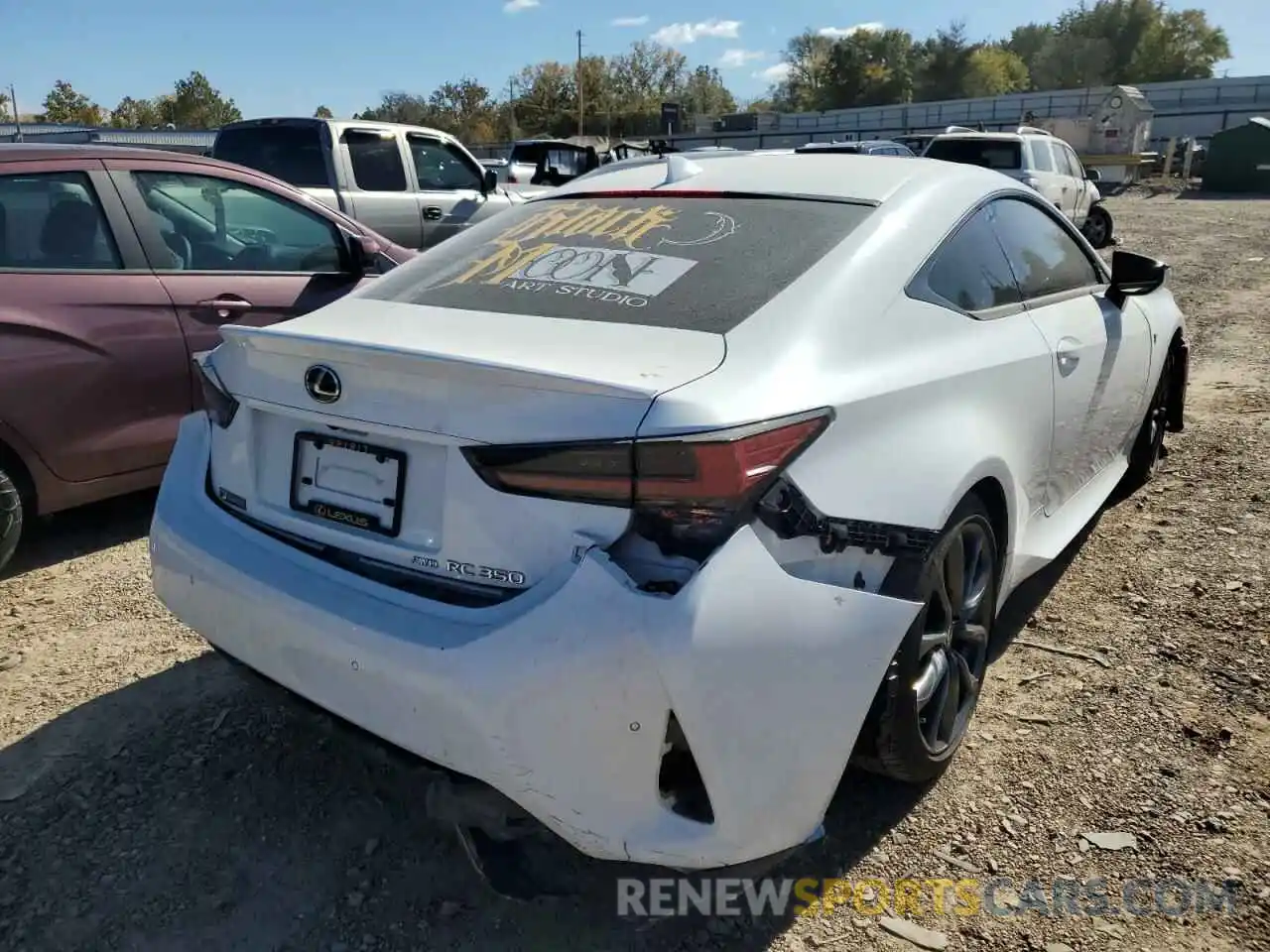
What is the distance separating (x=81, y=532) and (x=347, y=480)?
2.95 meters

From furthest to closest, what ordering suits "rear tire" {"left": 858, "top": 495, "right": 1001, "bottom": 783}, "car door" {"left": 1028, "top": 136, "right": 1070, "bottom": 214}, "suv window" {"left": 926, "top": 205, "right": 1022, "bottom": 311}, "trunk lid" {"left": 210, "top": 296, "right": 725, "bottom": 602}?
"car door" {"left": 1028, "top": 136, "right": 1070, "bottom": 214} → "suv window" {"left": 926, "top": 205, "right": 1022, "bottom": 311} → "rear tire" {"left": 858, "top": 495, "right": 1001, "bottom": 783} → "trunk lid" {"left": 210, "top": 296, "right": 725, "bottom": 602}

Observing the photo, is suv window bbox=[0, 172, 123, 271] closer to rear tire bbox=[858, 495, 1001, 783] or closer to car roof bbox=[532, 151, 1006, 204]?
car roof bbox=[532, 151, 1006, 204]

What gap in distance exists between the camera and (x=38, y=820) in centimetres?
251

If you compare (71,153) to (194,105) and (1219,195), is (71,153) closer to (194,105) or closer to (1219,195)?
(1219,195)

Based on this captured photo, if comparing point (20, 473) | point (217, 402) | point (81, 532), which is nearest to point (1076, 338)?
point (217, 402)

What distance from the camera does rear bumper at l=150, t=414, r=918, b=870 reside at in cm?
173

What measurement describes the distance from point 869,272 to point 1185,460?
374 centimetres

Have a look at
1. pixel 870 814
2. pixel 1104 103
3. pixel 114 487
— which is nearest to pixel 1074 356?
pixel 870 814

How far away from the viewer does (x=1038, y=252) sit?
3330 millimetres

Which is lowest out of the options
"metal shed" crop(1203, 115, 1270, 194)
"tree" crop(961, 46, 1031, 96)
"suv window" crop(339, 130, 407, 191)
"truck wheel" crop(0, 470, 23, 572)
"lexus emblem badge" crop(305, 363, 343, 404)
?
"truck wheel" crop(0, 470, 23, 572)

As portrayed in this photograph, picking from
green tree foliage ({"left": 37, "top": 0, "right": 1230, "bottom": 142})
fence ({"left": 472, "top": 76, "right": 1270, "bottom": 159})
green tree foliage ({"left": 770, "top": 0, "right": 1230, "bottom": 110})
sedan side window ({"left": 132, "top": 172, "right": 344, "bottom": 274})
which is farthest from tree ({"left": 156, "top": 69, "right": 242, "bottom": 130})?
sedan side window ({"left": 132, "top": 172, "right": 344, "bottom": 274})

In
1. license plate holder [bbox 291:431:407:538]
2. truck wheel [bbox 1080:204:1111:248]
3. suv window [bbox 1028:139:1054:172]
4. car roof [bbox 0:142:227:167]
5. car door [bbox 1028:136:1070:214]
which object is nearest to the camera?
license plate holder [bbox 291:431:407:538]

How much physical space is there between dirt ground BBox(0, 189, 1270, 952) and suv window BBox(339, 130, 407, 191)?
5734 mm

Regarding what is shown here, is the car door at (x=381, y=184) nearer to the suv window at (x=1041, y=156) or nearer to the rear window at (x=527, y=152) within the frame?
the rear window at (x=527, y=152)
